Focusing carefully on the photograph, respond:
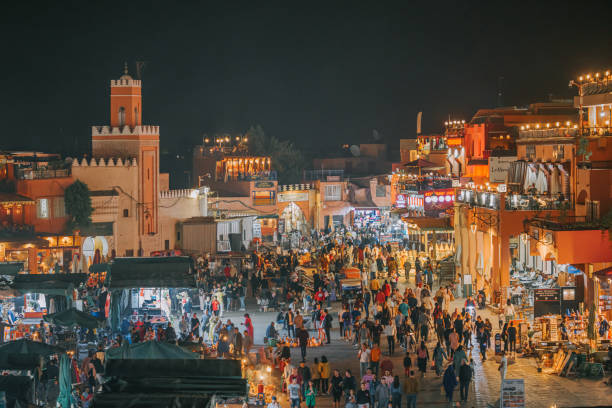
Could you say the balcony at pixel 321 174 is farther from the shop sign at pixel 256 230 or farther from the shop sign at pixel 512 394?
the shop sign at pixel 512 394

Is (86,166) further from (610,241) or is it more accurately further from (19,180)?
(610,241)

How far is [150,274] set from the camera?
24562mm

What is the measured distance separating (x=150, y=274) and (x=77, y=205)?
1872 centimetres

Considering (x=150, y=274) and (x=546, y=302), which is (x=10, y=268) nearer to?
(x=150, y=274)

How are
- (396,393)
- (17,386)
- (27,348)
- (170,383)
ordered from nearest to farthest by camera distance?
1. (170,383)
2. (17,386)
3. (396,393)
4. (27,348)

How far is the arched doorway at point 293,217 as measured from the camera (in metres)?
64.4

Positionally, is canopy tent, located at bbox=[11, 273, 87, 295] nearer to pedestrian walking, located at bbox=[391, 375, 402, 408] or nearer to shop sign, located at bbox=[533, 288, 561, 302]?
pedestrian walking, located at bbox=[391, 375, 402, 408]

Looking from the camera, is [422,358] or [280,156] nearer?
[422,358]

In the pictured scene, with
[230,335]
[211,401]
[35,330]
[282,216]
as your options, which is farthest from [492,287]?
[282,216]

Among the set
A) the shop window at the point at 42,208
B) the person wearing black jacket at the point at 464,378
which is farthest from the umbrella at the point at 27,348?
the shop window at the point at 42,208

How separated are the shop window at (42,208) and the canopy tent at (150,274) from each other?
53.0ft

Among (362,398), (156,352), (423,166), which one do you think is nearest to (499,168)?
(423,166)

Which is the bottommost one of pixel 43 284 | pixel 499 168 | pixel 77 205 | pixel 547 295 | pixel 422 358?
pixel 422 358

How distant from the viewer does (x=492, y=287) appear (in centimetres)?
3048
